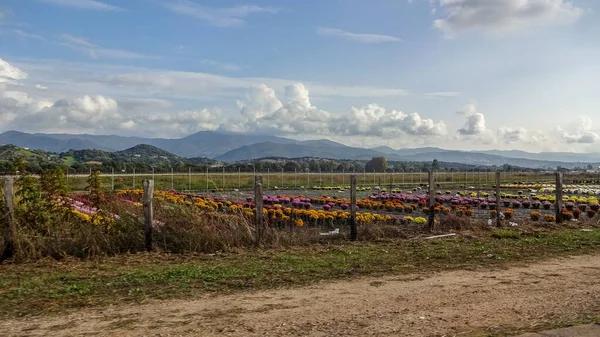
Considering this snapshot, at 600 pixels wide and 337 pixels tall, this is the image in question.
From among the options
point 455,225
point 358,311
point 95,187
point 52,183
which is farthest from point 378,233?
point 52,183

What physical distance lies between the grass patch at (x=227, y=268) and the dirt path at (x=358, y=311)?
608 millimetres

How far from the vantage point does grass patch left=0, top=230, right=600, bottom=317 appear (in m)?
7.24

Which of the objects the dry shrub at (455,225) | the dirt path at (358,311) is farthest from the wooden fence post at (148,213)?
the dry shrub at (455,225)

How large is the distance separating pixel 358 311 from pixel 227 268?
337 cm

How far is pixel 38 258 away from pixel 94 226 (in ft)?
4.26

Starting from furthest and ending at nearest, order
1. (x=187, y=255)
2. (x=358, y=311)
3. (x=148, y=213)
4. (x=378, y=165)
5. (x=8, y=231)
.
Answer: (x=378, y=165), (x=148, y=213), (x=187, y=255), (x=8, y=231), (x=358, y=311)

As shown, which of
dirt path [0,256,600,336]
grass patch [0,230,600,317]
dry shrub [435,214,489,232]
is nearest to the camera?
dirt path [0,256,600,336]

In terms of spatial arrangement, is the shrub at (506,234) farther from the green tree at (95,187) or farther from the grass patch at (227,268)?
the green tree at (95,187)

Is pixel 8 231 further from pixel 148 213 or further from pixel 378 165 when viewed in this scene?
pixel 378 165

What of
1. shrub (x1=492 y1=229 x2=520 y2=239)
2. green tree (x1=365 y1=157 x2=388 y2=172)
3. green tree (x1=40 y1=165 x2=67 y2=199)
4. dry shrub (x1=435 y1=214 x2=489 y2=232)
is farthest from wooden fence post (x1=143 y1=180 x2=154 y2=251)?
green tree (x1=365 y1=157 x2=388 y2=172)

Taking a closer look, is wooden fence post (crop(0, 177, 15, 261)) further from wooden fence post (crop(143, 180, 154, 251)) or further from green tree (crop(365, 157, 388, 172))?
green tree (crop(365, 157, 388, 172))

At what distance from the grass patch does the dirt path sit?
0.61 meters

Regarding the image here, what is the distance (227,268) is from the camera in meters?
9.22

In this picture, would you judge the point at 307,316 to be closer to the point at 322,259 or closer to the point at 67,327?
the point at 67,327
